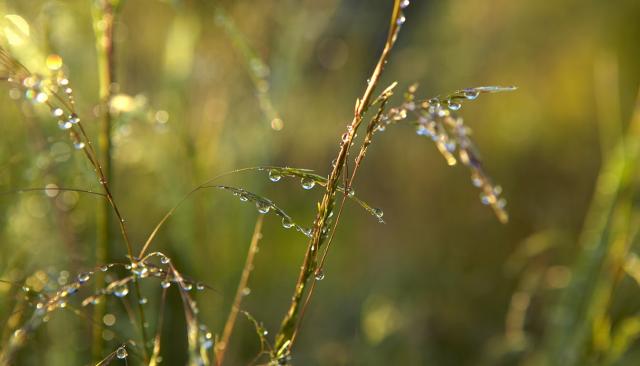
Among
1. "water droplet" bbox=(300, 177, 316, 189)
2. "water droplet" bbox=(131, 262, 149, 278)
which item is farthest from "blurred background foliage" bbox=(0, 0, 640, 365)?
"water droplet" bbox=(300, 177, 316, 189)

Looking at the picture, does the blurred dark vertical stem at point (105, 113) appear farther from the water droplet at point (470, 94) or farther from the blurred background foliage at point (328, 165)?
the water droplet at point (470, 94)

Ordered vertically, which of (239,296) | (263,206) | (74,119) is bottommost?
(239,296)

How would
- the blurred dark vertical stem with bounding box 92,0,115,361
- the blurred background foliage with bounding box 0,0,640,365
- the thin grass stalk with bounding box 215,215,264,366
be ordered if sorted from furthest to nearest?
the blurred background foliage with bounding box 0,0,640,365, the blurred dark vertical stem with bounding box 92,0,115,361, the thin grass stalk with bounding box 215,215,264,366

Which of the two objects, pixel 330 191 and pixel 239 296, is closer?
pixel 330 191

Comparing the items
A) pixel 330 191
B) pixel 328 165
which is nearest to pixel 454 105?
pixel 330 191

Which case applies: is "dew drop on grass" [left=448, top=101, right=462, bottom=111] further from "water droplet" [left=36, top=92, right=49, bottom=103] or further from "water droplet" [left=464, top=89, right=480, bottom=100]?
"water droplet" [left=36, top=92, right=49, bottom=103]

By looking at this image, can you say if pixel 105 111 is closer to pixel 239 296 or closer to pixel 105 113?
pixel 105 113
